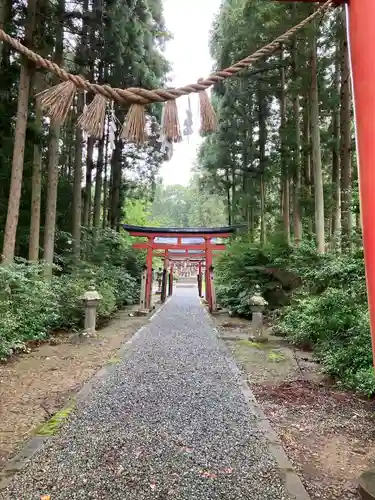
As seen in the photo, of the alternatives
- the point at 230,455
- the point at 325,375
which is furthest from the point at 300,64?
the point at 230,455

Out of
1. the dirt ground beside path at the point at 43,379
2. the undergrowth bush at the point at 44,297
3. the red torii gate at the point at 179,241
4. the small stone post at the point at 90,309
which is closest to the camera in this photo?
the dirt ground beside path at the point at 43,379

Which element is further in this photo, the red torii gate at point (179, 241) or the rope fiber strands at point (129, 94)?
the red torii gate at point (179, 241)

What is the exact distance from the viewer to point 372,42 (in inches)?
40.3

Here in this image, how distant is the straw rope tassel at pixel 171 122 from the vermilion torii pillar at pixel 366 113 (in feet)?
2.06

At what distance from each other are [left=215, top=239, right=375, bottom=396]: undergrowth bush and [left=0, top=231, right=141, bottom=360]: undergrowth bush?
147 inches

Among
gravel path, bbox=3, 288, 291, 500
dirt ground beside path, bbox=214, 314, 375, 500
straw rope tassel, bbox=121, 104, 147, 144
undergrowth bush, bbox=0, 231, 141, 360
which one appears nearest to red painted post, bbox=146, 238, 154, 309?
undergrowth bush, bbox=0, 231, 141, 360

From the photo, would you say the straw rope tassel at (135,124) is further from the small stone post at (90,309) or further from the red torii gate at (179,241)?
the red torii gate at (179,241)

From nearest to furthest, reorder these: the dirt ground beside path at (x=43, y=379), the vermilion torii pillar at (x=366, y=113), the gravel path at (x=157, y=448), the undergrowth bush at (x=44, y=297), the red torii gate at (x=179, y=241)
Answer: the vermilion torii pillar at (x=366, y=113) → the gravel path at (x=157, y=448) → the dirt ground beside path at (x=43, y=379) → the undergrowth bush at (x=44, y=297) → the red torii gate at (x=179, y=241)

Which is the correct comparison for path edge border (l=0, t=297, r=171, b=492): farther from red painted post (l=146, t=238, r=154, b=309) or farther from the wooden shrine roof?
the wooden shrine roof

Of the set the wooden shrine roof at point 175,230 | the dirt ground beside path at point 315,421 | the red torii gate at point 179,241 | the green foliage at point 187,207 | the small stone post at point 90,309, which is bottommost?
the dirt ground beside path at point 315,421

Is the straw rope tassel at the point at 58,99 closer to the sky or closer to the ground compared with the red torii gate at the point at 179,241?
closer to the ground

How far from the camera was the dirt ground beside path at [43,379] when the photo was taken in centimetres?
318

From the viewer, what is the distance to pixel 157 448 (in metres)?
2.65

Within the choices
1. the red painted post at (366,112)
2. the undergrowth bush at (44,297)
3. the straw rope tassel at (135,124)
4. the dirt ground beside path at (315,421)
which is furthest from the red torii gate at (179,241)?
the red painted post at (366,112)
